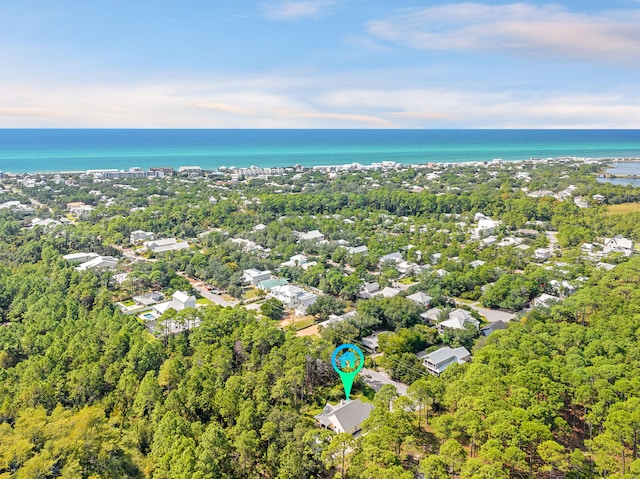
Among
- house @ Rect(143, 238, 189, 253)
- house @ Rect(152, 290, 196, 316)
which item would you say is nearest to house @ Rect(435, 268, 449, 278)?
house @ Rect(152, 290, 196, 316)

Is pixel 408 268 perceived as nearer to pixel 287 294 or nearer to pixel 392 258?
pixel 392 258

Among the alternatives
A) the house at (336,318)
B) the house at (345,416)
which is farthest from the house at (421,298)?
the house at (345,416)

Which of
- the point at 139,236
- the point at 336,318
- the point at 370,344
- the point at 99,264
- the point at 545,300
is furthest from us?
the point at 139,236

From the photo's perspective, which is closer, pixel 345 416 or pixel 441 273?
pixel 345 416

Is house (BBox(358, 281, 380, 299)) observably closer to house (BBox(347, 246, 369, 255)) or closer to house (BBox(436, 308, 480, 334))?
house (BBox(436, 308, 480, 334))

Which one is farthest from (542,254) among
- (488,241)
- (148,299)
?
(148,299)
